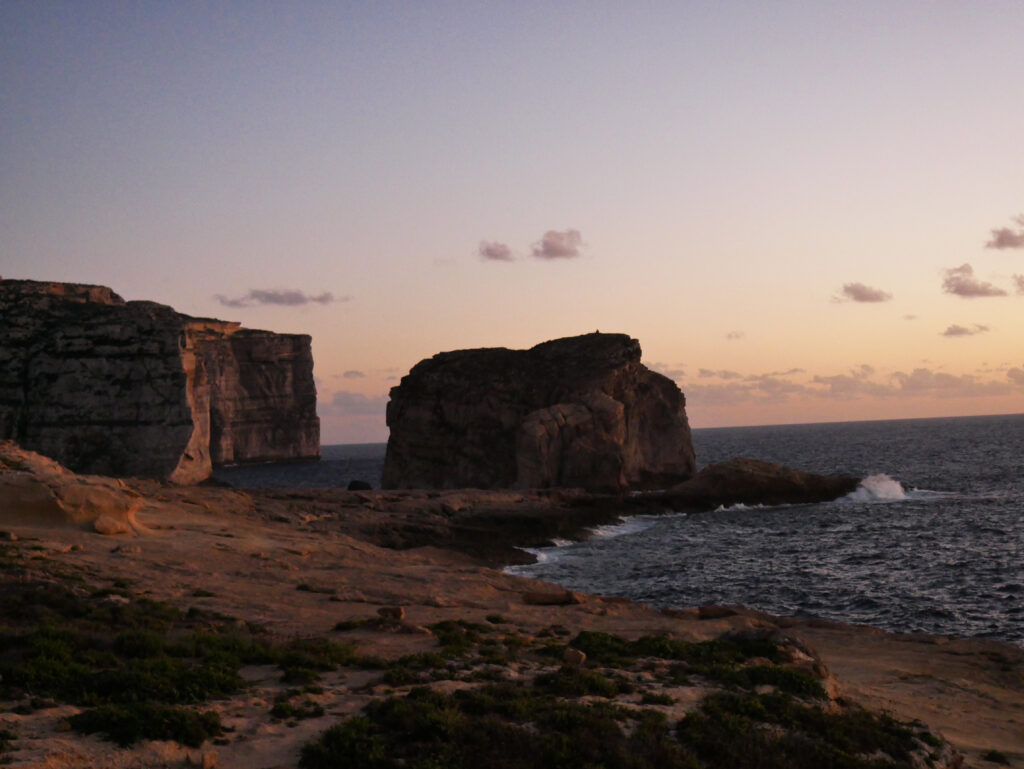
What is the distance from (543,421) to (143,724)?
70.5 meters

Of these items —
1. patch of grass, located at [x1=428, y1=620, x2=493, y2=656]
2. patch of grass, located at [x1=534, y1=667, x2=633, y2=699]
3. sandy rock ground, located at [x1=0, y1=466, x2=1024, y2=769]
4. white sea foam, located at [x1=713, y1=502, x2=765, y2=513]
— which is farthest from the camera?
white sea foam, located at [x1=713, y1=502, x2=765, y2=513]

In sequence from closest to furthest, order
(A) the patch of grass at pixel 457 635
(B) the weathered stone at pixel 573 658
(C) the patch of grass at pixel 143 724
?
1. (C) the patch of grass at pixel 143 724
2. (B) the weathered stone at pixel 573 658
3. (A) the patch of grass at pixel 457 635

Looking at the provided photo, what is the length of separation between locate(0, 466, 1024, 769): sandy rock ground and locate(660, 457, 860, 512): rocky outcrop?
148 feet

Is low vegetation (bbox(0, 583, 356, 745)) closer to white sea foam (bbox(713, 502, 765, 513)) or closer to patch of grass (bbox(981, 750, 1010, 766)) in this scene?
patch of grass (bbox(981, 750, 1010, 766))

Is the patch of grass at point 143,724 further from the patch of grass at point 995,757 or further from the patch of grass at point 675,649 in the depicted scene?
the patch of grass at point 995,757

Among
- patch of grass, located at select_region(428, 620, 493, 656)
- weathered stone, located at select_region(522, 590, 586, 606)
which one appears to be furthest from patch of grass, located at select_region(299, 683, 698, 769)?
weathered stone, located at select_region(522, 590, 586, 606)

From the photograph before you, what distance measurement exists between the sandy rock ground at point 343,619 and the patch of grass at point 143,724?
22cm

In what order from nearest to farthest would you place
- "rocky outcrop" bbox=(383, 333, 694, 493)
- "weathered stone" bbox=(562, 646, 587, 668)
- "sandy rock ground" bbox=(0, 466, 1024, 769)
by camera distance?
"sandy rock ground" bbox=(0, 466, 1024, 769) < "weathered stone" bbox=(562, 646, 587, 668) < "rocky outcrop" bbox=(383, 333, 694, 493)

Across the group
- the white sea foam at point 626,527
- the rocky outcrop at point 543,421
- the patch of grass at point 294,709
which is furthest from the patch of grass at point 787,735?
the rocky outcrop at point 543,421

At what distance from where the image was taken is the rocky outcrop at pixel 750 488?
A: 77.1 meters

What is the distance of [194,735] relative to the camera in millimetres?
11930

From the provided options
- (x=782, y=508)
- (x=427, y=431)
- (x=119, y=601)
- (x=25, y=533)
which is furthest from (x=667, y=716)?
(x=427, y=431)

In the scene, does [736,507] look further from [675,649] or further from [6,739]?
[6,739]

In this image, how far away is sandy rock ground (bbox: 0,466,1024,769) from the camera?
12188mm
